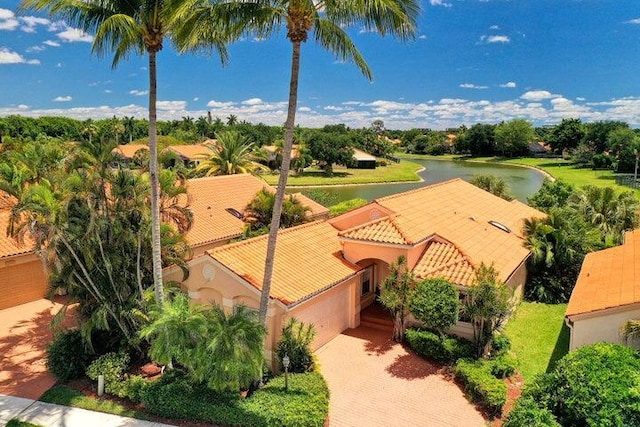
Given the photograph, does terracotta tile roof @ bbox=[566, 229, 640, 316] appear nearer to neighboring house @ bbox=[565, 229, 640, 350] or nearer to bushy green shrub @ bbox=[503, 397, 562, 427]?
neighboring house @ bbox=[565, 229, 640, 350]

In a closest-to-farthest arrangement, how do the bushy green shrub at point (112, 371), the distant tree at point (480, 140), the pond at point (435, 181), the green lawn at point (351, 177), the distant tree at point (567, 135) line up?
the bushy green shrub at point (112, 371) < the pond at point (435, 181) < the green lawn at point (351, 177) < the distant tree at point (567, 135) < the distant tree at point (480, 140)

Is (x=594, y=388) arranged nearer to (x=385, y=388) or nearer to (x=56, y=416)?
(x=385, y=388)

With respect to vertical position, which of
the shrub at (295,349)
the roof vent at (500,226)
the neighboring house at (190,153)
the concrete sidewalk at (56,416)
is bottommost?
the concrete sidewalk at (56,416)

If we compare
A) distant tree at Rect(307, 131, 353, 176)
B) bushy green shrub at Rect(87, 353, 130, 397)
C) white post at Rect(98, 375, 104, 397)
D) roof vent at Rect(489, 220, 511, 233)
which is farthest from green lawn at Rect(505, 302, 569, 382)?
distant tree at Rect(307, 131, 353, 176)

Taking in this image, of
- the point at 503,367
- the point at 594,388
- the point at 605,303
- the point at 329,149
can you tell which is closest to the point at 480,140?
the point at 329,149

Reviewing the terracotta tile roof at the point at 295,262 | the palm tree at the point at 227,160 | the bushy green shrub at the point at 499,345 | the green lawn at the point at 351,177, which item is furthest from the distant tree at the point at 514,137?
the bushy green shrub at the point at 499,345

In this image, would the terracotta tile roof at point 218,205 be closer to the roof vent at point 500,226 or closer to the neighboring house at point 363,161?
the roof vent at point 500,226
